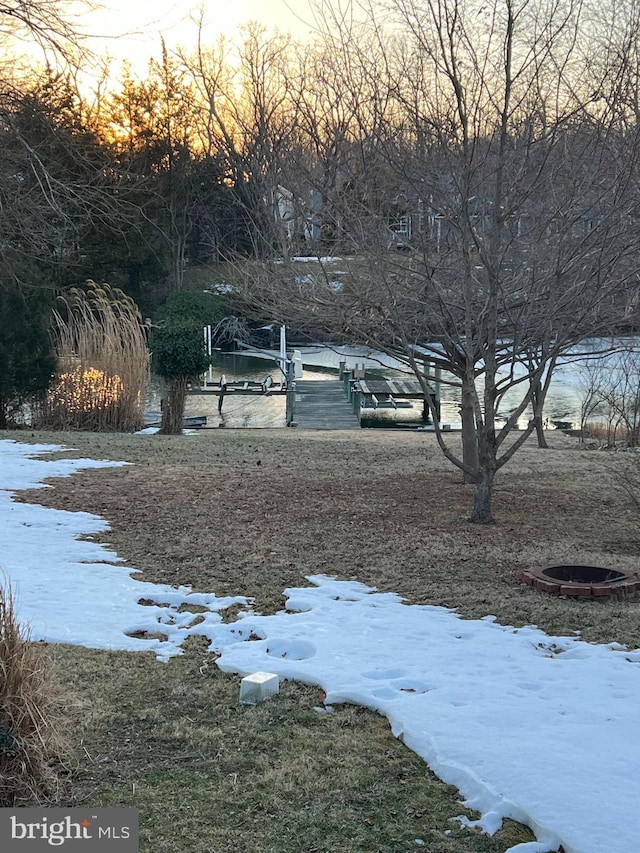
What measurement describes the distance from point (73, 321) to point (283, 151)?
10622 millimetres

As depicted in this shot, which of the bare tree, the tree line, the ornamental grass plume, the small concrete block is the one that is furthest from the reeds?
the ornamental grass plume

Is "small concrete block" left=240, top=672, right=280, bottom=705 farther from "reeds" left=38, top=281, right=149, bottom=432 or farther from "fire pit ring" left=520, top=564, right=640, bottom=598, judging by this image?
"reeds" left=38, top=281, right=149, bottom=432

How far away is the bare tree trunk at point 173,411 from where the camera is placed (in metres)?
14.6

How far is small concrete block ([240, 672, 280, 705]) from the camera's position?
11.7ft

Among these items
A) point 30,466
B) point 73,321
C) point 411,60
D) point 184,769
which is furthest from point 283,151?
point 73,321

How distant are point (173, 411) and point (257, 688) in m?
11.4

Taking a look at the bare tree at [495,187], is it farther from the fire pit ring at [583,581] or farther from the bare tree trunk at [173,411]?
the bare tree trunk at [173,411]

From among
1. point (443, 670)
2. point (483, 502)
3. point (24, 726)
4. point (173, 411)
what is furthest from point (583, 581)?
point (173, 411)

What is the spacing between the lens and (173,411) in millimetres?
14648

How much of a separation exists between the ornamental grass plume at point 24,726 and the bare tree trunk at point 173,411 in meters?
11.7

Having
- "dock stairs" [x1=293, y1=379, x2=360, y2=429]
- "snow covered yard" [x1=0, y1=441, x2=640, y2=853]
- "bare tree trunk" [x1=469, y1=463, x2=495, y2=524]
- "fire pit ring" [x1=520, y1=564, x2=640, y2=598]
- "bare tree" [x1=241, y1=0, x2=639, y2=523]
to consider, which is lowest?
"snow covered yard" [x1=0, y1=441, x2=640, y2=853]

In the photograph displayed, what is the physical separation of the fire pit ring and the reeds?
10388 millimetres

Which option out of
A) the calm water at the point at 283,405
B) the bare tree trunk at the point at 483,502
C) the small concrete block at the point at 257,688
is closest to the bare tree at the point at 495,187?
the bare tree trunk at the point at 483,502

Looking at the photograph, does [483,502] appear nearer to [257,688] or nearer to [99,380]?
[257,688]
